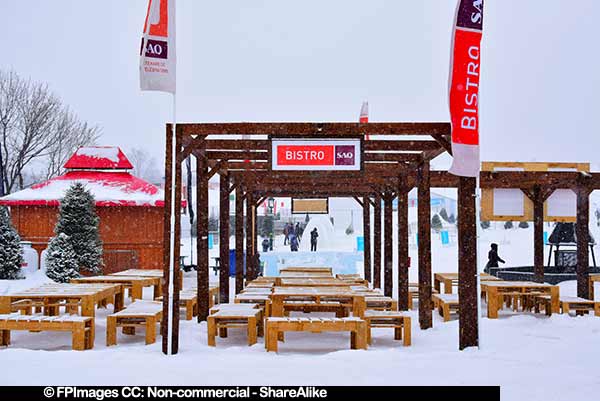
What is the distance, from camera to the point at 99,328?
39.5 feet

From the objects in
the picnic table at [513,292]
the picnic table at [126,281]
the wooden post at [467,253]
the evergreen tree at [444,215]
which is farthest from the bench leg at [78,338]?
the evergreen tree at [444,215]

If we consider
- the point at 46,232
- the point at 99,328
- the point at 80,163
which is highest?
the point at 80,163

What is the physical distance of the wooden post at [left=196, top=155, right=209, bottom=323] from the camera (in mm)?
12491

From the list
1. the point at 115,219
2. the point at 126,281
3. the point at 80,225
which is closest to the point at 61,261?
the point at 80,225

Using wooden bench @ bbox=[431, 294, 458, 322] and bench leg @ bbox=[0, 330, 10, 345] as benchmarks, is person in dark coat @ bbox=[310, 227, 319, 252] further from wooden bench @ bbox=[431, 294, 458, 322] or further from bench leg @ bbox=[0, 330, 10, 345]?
bench leg @ bbox=[0, 330, 10, 345]

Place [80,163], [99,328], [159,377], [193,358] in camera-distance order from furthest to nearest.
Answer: [80,163]
[99,328]
[193,358]
[159,377]

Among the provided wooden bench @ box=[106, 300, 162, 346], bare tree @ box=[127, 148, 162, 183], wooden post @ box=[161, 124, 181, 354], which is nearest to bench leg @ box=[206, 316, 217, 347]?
wooden post @ box=[161, 124, 181, 354]

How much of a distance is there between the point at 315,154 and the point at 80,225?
45.0 feet

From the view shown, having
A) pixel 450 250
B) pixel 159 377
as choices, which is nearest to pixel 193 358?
pixel 159 377

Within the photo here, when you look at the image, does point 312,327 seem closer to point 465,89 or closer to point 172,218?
point 172,218

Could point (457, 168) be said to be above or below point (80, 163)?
below

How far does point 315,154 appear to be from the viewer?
979cm

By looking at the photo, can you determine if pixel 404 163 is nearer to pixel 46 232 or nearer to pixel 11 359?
pixel 11 359

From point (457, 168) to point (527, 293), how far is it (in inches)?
195
